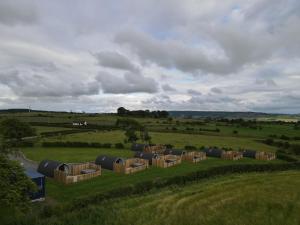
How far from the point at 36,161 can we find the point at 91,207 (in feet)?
113

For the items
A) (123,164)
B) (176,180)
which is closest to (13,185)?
(176,180)

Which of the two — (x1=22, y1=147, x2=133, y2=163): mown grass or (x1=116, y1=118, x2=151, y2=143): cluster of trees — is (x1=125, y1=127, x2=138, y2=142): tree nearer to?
(x1=116, y1=118, x2=151, y2=143): cluster of trees

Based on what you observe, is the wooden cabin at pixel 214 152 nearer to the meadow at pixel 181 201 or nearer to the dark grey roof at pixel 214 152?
the dark grey roof at pixel 214 152

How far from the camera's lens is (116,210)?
27.3 meters

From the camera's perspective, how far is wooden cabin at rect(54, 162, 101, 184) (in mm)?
41312

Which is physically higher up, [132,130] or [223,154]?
[132,130]

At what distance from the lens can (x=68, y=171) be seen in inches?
1731

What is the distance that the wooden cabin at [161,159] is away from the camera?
182 ft

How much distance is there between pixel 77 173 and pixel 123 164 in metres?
7.27

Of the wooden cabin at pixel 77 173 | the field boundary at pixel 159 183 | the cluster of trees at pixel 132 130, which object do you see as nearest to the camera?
the field boundary at pixel 159 183

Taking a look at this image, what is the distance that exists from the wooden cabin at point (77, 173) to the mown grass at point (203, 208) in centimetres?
1171

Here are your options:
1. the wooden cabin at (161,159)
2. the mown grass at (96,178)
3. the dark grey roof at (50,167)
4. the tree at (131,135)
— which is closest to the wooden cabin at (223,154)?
the mown grass at (96,178)

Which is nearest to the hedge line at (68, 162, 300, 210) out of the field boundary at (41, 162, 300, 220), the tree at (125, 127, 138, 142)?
the field boundary at (41, 162, 300, 220)

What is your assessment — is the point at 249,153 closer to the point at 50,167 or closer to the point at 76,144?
the point at 76,144
